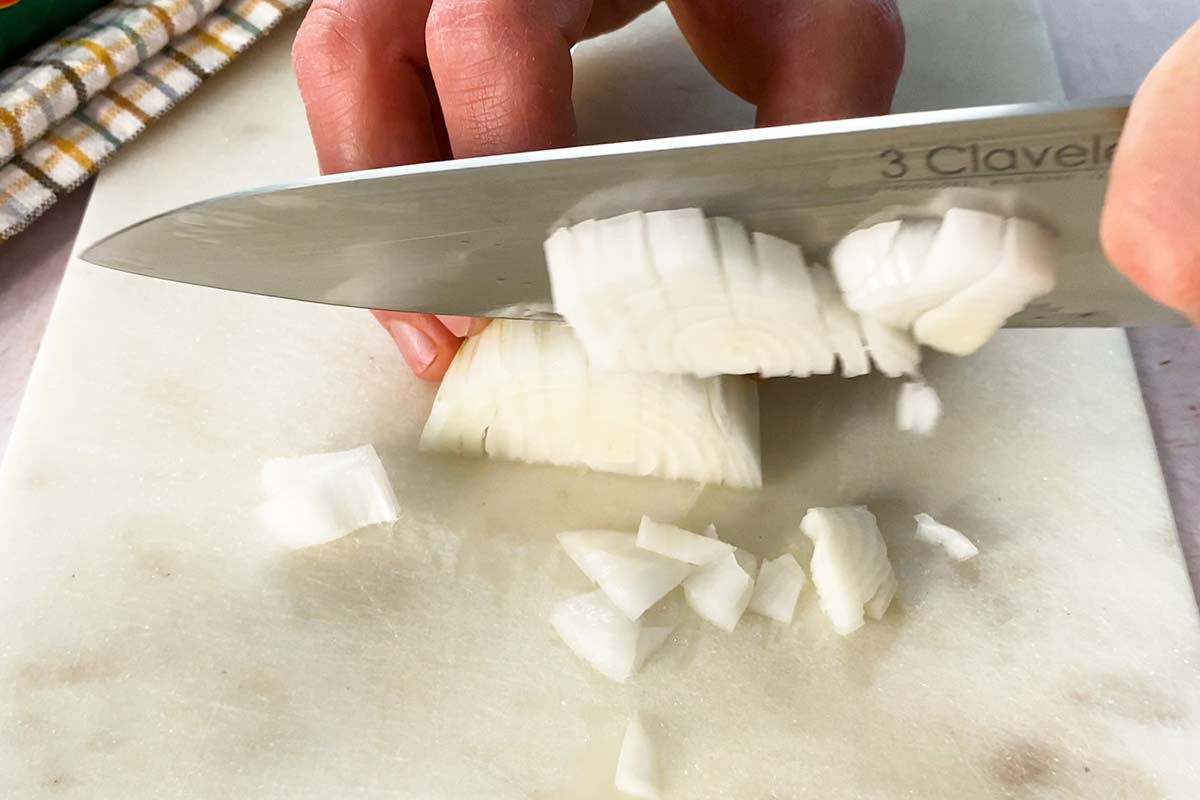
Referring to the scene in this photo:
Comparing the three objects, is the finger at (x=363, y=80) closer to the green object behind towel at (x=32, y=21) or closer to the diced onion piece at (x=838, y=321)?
the diced onion piece at (x=838, y=321)

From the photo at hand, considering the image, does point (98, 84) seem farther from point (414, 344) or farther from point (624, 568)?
point (624, 568)

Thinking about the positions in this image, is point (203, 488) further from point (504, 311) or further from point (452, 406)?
point (504, 311)

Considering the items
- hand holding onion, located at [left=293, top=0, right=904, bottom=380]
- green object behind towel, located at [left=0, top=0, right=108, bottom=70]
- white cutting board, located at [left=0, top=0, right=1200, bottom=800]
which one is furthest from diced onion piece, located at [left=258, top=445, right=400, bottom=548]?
green object behind towel, located at [left=0, top=0, right=108, bottom=70]

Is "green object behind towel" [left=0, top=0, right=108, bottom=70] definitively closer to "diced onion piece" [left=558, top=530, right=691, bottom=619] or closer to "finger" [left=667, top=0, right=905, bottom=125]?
"finger" [left=667, top=0, right=905, bottom=125]

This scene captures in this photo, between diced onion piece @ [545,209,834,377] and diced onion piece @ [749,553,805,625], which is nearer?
diced onion piece @ [545,209,834,377]

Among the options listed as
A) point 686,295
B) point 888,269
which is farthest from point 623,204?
point 888,269

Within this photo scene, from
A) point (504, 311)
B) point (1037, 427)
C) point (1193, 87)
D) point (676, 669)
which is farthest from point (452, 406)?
point (1193, 87)
